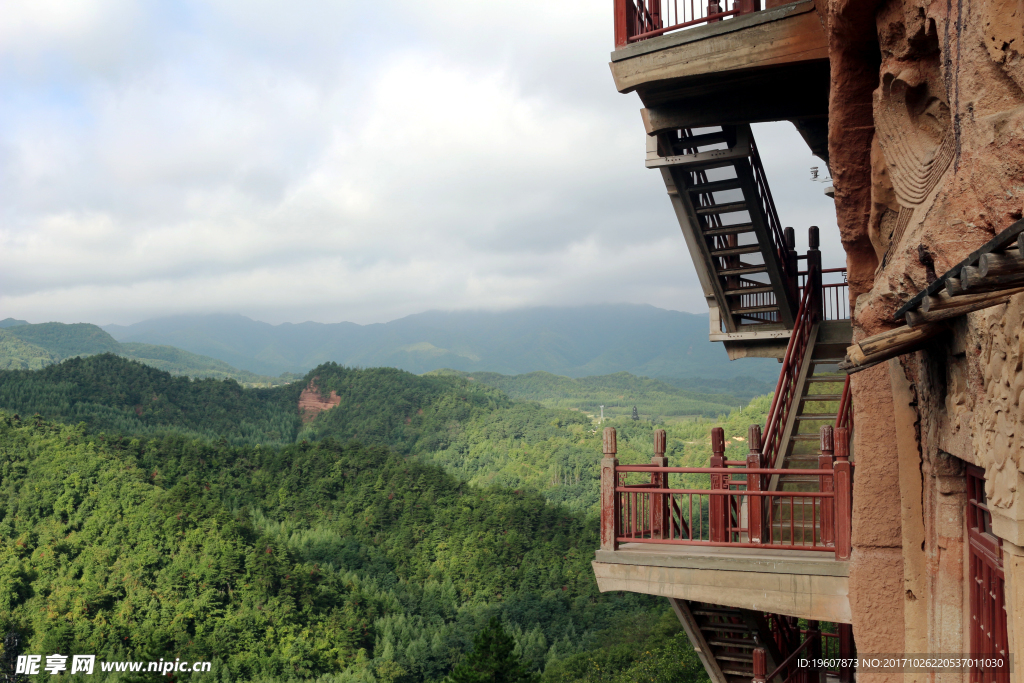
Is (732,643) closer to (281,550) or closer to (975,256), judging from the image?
(975,256)

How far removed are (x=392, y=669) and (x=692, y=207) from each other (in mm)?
30901

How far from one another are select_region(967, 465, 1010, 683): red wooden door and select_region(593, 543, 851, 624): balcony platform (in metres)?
1.29

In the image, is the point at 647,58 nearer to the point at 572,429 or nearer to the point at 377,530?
the point at 377,530

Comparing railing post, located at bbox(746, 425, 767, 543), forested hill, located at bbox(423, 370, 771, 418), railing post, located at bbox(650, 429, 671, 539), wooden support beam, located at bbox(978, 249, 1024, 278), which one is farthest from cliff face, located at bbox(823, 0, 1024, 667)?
forested hill, located at bbox(423, 370, 771, 418)

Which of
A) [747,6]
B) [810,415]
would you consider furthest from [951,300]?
[810,415]

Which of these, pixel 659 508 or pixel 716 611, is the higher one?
pixel 659 508

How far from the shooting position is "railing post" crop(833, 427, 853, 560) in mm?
4984

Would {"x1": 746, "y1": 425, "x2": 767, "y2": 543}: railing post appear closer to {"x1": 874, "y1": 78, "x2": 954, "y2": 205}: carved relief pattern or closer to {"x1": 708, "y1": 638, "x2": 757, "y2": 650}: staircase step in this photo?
{"x1": 708, "y1": 638, "x2": 757, "y2": 650}: staircase step

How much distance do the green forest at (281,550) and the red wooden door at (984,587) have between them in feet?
73.3

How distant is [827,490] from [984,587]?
1.91 meters

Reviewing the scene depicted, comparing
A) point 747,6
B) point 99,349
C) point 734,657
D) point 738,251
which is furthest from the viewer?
point 99,349

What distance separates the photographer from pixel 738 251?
9047mm

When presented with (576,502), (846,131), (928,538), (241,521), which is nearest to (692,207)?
(846,131)

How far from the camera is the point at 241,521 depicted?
4481 centimetres
